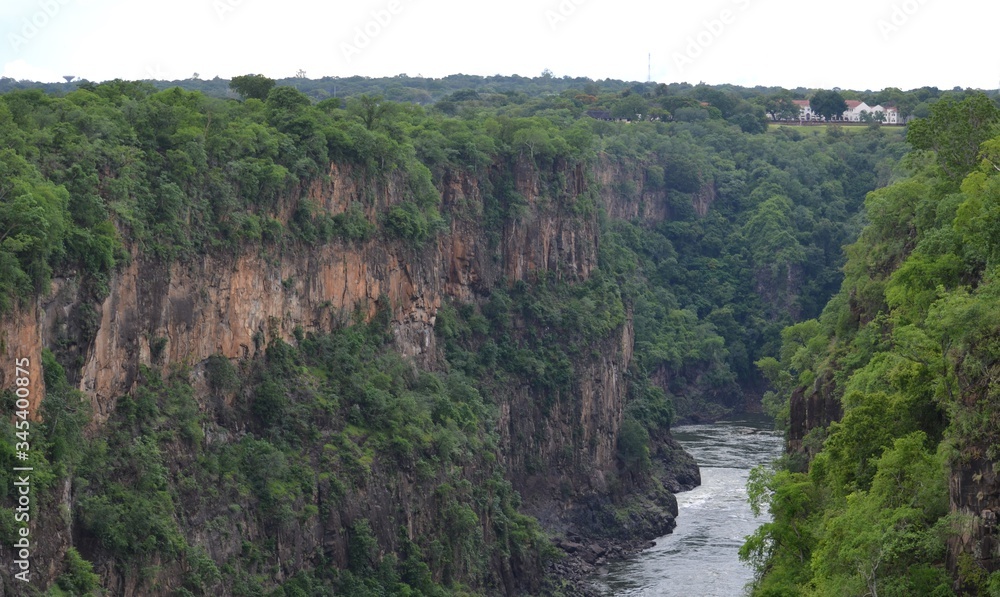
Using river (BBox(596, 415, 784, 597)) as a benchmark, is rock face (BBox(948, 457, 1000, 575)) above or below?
above

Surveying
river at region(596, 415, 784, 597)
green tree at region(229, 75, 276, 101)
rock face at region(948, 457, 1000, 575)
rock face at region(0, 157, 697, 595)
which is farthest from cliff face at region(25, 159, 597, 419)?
rock face at region(948, 457, 1000, 575)

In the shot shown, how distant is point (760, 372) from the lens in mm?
136750

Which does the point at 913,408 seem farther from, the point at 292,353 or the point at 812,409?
the point at 292,353

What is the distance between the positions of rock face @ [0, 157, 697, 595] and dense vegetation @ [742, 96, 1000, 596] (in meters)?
21.7

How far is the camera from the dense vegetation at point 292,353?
58.0 m

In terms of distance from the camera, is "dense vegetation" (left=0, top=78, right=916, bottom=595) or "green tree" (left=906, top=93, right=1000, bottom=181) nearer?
"dense vegetation" (left=0, top=78, right=916, bottom=595)

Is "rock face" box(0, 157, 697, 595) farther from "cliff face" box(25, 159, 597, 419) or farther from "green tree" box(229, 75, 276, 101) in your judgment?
"green tree" box(229, 75, 276, 101)

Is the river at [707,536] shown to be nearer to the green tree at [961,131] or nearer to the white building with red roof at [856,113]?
the green tree at [961,131]

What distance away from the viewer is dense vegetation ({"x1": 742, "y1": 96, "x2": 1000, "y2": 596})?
4006 cm

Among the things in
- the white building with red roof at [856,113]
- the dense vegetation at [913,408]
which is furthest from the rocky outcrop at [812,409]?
the white building with red roof at [856,113]

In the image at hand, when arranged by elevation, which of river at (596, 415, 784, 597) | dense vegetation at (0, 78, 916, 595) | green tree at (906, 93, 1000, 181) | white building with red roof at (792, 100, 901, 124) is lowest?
river at (596, 415, 784, 597)

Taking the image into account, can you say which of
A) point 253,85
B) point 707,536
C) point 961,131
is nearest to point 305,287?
point 253,85

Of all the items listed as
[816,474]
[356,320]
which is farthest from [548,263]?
[816,474]

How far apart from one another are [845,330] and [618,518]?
30.7m
